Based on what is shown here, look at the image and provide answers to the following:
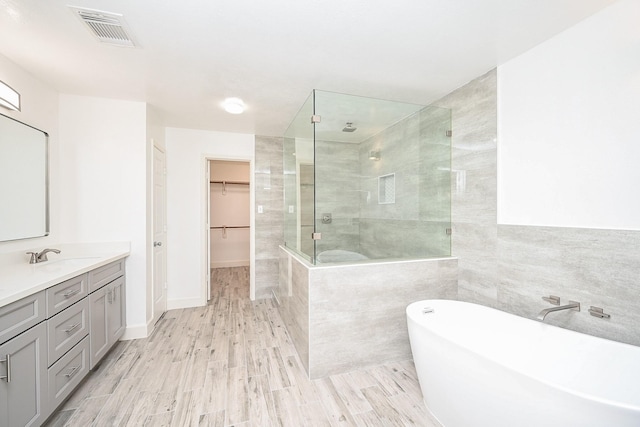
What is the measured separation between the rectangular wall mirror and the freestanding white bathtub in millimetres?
3031

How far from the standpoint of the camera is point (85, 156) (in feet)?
8.30

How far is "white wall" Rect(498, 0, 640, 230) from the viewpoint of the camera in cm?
141

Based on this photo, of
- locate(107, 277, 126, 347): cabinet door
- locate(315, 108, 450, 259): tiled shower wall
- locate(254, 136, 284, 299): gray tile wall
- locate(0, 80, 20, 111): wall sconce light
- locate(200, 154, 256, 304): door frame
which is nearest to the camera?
locate(0, 80, 20, 111): wall sconce light

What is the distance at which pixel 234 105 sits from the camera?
269 centimetres

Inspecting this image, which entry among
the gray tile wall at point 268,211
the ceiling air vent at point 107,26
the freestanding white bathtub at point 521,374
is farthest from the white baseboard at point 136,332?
the freestanding white bathtub at point 521,374

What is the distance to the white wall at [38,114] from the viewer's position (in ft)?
6.23

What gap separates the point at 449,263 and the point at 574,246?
93cm

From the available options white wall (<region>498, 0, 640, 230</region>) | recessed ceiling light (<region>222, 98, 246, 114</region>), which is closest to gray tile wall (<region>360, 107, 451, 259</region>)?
white wall (<region>498, 0, 640, 230</region>)

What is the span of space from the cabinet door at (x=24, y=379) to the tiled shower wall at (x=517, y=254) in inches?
123

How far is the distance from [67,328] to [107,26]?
1.98 metres

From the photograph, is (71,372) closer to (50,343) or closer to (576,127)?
(50,343)

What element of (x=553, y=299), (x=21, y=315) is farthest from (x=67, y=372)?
(x=553, y=299)

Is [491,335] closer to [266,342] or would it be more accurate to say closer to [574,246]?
[574,246]

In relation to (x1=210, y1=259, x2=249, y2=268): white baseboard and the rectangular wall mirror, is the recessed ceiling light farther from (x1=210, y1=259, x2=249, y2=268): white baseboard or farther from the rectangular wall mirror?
(x1=210, y1=259, x2=249, y2=268): white baseboard
